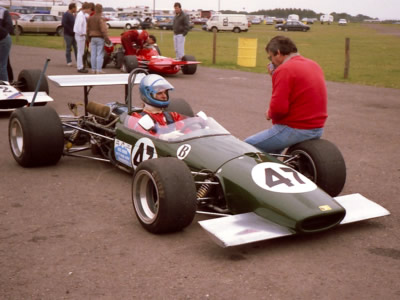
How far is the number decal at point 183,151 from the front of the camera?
5.21 metres

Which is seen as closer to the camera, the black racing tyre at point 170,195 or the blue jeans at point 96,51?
the black racing tyre at point 170,195

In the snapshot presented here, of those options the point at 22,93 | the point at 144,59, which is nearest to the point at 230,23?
the point at 144,59

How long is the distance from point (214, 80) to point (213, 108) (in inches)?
192

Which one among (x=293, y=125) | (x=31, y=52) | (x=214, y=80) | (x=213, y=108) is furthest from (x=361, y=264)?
(x=31, y=52)

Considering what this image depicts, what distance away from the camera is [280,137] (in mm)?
5625

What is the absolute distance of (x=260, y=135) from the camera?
18.9 feet

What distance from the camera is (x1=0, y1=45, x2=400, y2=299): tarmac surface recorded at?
3.76 meters

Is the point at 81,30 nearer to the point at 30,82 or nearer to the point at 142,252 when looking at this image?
the point at 30,82

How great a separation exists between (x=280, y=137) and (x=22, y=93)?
5551 mm

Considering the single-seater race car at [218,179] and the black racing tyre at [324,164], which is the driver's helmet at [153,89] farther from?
the black racing tyre at [324,164]

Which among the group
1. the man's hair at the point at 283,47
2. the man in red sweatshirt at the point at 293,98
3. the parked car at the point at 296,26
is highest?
the parked car at the point at 296,26

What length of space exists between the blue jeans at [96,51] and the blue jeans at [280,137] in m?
10.7

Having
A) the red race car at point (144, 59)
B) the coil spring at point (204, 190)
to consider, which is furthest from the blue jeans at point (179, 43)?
the coil spring at point (204, 190)

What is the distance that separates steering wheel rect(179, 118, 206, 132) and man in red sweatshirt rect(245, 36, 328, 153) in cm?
66
